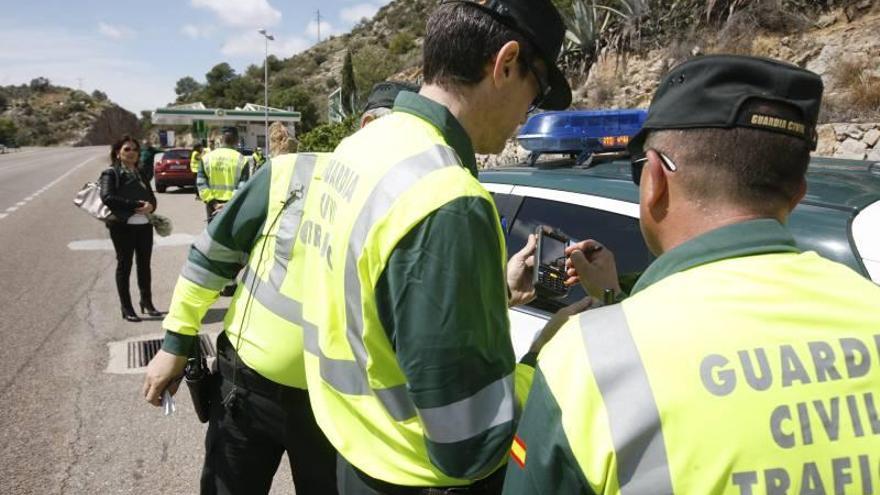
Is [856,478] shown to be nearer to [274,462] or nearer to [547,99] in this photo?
[547,99]

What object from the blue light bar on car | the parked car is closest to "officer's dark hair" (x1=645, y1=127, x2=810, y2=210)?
the blue light bar on car

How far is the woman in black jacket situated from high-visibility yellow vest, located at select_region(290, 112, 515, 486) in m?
5.42

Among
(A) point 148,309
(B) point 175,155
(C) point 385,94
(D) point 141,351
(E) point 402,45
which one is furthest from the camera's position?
(E) point 402,45

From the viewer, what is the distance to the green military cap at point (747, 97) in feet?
3.28

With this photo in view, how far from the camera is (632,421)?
85 centimetres

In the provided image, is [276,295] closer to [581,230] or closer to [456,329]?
[456,329]

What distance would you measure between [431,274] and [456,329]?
11cm

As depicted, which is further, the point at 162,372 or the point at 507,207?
the point at 507,207

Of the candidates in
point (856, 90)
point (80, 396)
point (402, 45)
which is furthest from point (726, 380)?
point (402, 45)

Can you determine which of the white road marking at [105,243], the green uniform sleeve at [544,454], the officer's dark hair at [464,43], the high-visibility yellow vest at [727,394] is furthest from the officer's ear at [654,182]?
the white road marking at [105,243]

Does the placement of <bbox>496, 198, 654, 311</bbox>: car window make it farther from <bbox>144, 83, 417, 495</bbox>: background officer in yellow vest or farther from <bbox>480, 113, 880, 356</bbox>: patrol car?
<bbox>144, 83, 417, 495</bbox>: background officer in yellow vest

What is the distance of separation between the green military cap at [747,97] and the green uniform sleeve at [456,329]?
0.40 meters

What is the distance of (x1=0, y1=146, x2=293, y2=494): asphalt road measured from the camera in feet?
11.5

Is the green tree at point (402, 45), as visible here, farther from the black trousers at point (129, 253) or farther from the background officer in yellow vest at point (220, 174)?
the black trousers at point (129, 253)
